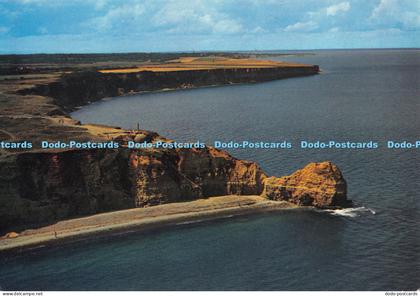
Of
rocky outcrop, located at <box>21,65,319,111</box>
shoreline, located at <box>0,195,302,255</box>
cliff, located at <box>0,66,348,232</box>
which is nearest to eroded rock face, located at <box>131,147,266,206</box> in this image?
cliff, located at <box>0,66,348,232</box>

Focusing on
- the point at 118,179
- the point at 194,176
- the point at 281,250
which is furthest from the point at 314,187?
the point at 118,179

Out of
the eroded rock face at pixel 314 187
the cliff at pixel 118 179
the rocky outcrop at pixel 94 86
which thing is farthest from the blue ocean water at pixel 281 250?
the rocky outcrop at pixel 94 86

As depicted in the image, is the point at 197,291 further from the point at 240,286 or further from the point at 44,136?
the point at 44,136

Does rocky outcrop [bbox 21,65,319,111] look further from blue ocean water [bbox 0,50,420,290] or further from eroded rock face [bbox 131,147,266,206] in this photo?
blue ocean water [bbox 0,50,420,290]

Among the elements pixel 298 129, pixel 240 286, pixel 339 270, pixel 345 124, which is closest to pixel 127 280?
pixel 240 286

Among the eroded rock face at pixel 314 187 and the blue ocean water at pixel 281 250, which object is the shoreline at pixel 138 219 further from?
the blue ocean water at pixel 281 250
